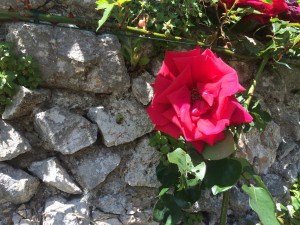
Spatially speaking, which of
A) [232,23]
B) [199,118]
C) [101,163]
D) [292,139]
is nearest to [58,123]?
[101,163]

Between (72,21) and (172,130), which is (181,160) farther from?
(72,21)

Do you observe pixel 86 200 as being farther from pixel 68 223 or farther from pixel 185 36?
pixel 185 36

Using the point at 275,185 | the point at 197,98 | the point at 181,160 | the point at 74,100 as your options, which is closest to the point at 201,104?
the point at 197,98

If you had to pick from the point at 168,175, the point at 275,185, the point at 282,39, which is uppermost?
the point at 282,39

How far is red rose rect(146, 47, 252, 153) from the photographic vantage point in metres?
0.76

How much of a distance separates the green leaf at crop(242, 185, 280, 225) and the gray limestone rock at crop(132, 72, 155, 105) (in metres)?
0.36

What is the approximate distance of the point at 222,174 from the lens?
0.85 m

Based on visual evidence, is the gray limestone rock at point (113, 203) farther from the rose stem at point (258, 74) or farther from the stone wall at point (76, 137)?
the rose stem at point (258, 74)

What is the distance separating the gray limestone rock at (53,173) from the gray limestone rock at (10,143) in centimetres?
6

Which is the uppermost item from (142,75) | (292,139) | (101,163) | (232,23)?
(232,23)

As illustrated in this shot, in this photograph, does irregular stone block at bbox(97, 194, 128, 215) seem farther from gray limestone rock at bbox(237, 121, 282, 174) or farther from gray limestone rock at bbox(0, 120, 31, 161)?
gray limestone rock at bbox(237, 121, 282, 174)

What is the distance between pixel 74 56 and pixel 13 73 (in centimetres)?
15

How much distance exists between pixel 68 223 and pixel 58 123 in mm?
254

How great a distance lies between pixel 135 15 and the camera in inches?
40.0
